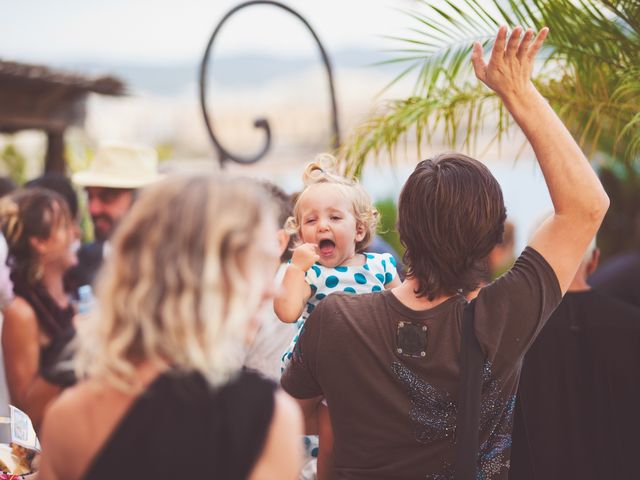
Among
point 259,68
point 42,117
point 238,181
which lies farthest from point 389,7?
point 259,68

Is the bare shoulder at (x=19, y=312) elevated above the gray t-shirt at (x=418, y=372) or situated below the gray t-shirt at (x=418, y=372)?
below

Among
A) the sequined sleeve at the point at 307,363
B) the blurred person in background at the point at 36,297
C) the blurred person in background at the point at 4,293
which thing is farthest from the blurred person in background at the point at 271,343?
the blurred person in background at the point at 4,293

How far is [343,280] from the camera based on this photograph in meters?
2.99

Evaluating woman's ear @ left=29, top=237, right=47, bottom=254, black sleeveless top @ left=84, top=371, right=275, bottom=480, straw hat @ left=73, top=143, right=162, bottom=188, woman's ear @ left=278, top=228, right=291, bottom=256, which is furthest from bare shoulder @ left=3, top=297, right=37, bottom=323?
black sleeveless top @ left=84, top=371, right=275, bottom=480

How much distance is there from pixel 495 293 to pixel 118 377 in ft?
3.44

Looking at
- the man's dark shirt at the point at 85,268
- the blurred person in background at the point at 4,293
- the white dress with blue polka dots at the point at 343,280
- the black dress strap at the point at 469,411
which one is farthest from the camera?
the man's dark shirt at the point at 85,268

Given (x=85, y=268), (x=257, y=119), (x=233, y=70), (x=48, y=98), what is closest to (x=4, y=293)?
(x=85, y=268)

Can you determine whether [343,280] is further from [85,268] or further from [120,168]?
[120,168]

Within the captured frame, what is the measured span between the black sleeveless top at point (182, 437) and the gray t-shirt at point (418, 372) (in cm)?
68

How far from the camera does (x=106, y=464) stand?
1611 mm

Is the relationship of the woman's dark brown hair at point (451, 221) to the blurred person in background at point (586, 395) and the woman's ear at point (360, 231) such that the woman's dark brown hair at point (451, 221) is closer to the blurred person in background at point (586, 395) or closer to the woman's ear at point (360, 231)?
the woman's ear at point (360, 231)

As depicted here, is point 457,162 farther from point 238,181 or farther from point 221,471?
point 221,471

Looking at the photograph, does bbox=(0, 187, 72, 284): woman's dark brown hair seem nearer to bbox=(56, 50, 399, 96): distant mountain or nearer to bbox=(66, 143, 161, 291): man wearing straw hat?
bbox=(66, 143, 161, 291): man wearing straw hat

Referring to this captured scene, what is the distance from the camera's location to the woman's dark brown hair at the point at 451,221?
230 cm
